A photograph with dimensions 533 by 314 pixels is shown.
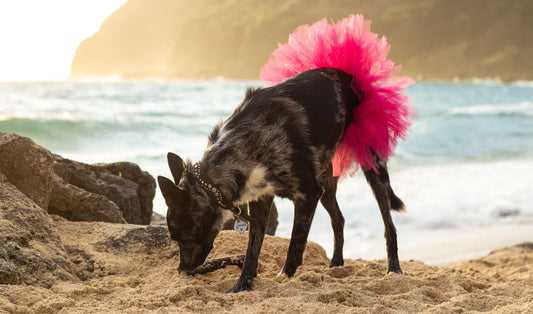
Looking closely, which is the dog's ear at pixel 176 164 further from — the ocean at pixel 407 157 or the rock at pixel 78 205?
the rock at pixel 78 205

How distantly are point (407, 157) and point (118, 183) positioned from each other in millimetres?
10035

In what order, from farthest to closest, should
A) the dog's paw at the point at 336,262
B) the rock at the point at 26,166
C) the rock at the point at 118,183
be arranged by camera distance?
1. the rock at the point at 118,183
2. the dog's paw at the point at 336,262
3. the rock at the point at 26,166

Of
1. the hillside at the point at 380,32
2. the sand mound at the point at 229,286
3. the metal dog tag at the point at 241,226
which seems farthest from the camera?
the hillside at the point at 380,32

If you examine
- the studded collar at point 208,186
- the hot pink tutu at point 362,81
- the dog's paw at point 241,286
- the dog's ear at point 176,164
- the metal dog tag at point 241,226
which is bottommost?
the dog's paw at point 241,286

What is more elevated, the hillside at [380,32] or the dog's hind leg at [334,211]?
the hillside at [380,32]

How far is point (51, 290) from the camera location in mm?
3312

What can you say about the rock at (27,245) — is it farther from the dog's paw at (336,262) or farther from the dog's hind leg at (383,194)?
the dog's hind leg at (383,194)

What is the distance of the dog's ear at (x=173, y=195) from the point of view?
10.6 feet

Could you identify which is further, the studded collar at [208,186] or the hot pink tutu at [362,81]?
the hot pink tutu at [362,81]

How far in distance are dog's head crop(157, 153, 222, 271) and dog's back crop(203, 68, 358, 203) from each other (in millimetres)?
161

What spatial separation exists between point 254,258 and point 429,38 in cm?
12662

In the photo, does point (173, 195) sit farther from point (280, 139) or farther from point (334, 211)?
point (334, 211)

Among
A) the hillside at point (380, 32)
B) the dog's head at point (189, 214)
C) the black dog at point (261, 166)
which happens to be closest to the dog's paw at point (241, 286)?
the black dog at point (261, 166)

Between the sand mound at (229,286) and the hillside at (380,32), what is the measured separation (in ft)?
355
